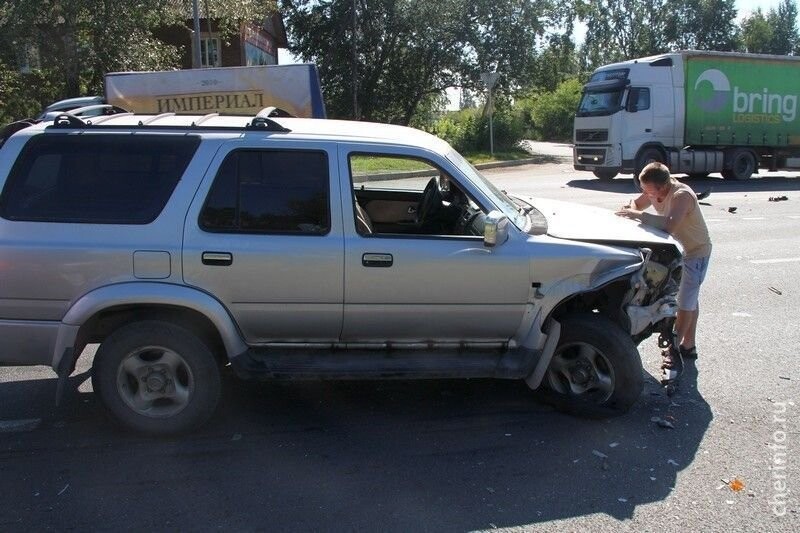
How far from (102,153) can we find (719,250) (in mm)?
8615

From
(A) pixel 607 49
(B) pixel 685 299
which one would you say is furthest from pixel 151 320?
(A) pixel 607 49

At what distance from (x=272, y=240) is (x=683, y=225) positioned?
126 inches

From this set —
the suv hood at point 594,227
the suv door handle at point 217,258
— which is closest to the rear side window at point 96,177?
the suv door handle at point 217,258

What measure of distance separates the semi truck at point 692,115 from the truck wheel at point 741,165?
0.09ft

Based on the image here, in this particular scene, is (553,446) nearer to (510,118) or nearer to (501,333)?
(501,333)

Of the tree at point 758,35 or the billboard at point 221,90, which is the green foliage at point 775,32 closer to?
the tree at point 758,35

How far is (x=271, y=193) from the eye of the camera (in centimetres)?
462

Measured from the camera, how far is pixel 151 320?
4504 millimetres

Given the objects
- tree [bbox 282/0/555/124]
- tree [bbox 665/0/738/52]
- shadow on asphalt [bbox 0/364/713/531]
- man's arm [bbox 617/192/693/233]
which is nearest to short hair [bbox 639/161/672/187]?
man's arm [bbox 617/192/693/233]

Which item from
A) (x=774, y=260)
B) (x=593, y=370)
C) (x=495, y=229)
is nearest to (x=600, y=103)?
(x=774, y=260)

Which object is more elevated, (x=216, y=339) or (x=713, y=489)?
(x=216, y=339)

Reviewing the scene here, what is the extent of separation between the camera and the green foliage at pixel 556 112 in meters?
48.6

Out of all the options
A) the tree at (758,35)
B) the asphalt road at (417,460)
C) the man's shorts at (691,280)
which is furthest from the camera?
the tree at (758,35)

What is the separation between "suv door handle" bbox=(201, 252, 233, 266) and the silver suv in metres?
0.02
